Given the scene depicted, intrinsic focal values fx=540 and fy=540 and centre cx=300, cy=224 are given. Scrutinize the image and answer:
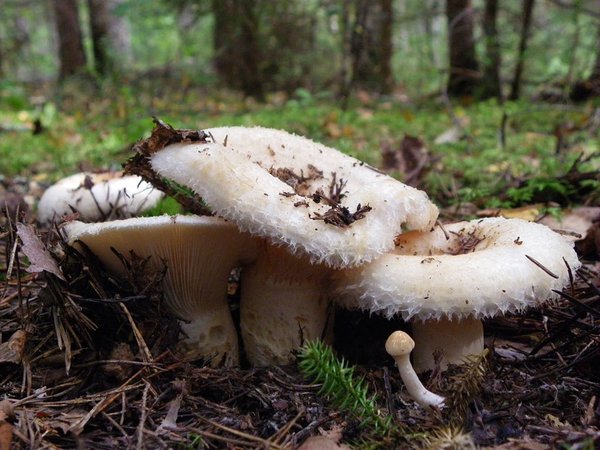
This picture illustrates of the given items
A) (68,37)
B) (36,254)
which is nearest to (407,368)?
(36,254)

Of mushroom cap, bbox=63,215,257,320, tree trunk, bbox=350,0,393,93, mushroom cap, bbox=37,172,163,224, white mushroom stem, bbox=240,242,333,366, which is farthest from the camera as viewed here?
tree trunk, bbox=350,0,393,93

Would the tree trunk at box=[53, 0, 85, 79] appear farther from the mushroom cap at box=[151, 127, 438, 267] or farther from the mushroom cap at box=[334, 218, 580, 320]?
the mushroom cap at box=[334, 218, 580, 320]

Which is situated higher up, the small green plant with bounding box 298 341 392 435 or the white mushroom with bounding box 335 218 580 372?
the white mushroom with bounding box 335 218 580 372

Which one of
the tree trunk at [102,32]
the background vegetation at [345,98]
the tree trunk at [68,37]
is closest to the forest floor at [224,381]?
the background vegetation at [345,98]

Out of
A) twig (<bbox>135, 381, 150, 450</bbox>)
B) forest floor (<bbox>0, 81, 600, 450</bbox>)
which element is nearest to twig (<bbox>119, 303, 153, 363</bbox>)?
forest floor (<bbox>0, 81, 600, 450</bbox>)

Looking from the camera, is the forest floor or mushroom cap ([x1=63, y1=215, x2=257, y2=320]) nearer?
the forest floor

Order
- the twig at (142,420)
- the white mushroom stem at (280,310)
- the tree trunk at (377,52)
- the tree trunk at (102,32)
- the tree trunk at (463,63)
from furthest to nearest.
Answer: the tree trunk at (102,32) → the tree trunk at (377,52) → the tree trunk at (463,63) → the white mushroom stem at (280,310) → the twig at (142,420)

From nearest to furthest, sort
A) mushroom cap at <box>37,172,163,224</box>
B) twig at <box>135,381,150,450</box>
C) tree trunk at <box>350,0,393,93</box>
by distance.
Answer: twig at <box>135,381,150,450</box> → mushroom cap at <box>37,172,163,224</box> → tree trunk at <box>350,0,393,93</box>

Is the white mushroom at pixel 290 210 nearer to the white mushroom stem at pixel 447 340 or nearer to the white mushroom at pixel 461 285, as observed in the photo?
the white mushroom at pixel 461 285

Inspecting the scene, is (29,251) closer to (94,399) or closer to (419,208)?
(94,399)
